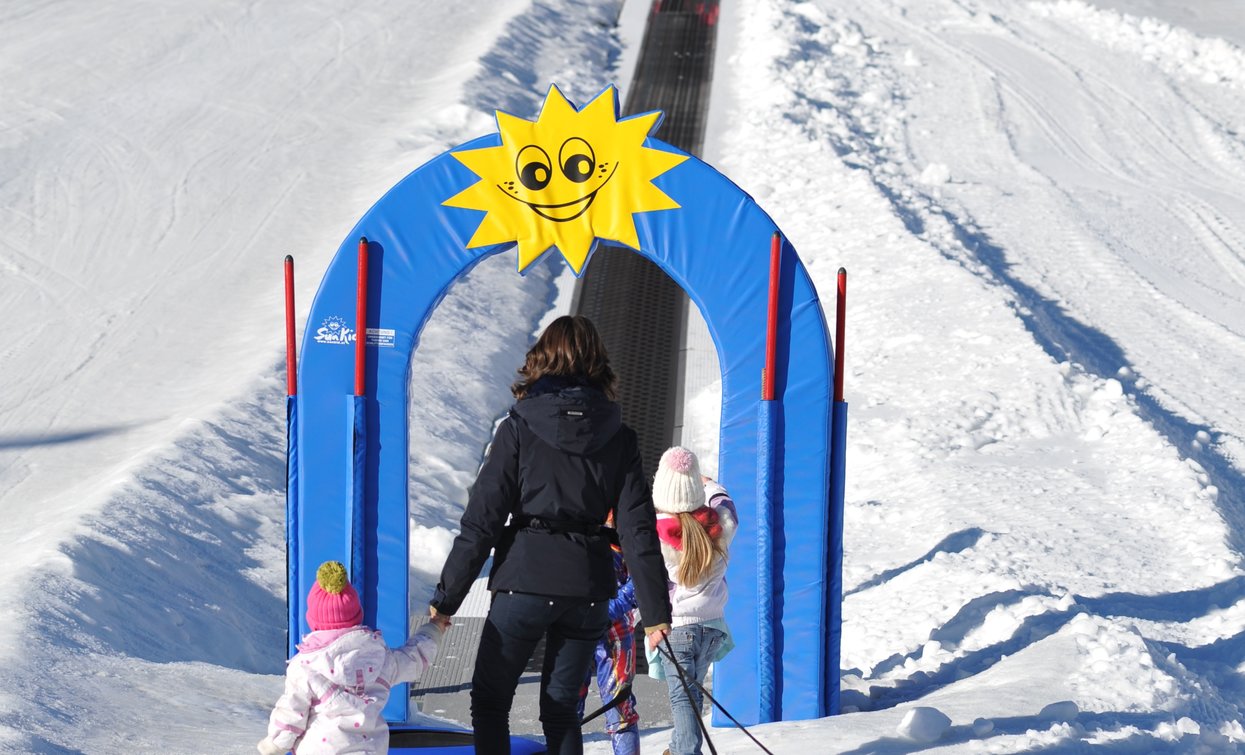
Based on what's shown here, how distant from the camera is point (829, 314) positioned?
11938mm

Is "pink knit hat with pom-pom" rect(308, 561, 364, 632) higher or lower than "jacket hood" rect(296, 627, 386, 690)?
higher

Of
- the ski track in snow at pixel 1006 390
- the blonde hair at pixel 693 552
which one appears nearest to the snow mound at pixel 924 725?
the ski track in snow at pixel 1006 390

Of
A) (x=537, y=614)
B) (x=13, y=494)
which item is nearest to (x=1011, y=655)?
(x=537, y=614)

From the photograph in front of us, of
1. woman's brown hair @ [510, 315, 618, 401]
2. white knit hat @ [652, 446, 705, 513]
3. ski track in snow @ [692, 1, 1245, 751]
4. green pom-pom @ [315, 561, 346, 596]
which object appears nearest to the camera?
green pom-pom @ [315, 561, 346, 596]

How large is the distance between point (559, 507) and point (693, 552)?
0.80 m

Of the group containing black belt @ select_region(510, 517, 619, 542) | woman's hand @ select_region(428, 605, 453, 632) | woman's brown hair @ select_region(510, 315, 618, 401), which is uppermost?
woman's brown hair @ select_region(510, 315, 618, 401)

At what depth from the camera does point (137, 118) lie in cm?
1472

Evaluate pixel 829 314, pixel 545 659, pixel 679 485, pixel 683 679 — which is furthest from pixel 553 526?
pixel 829 314

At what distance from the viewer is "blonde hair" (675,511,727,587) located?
494cm

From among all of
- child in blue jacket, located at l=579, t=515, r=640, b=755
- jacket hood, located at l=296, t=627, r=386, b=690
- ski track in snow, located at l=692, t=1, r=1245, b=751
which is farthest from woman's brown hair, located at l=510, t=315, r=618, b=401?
ski track in snow, located at l=692, t=1, r=1245, b=751

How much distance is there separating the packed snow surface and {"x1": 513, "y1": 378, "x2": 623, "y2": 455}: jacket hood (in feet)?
6.21

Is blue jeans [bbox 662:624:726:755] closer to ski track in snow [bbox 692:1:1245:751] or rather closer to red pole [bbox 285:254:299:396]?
ski track in snow [bbox 692:1:1245:751]

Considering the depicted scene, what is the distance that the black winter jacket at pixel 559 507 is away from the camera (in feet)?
14.2

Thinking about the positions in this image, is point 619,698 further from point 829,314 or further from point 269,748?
point 829,314
